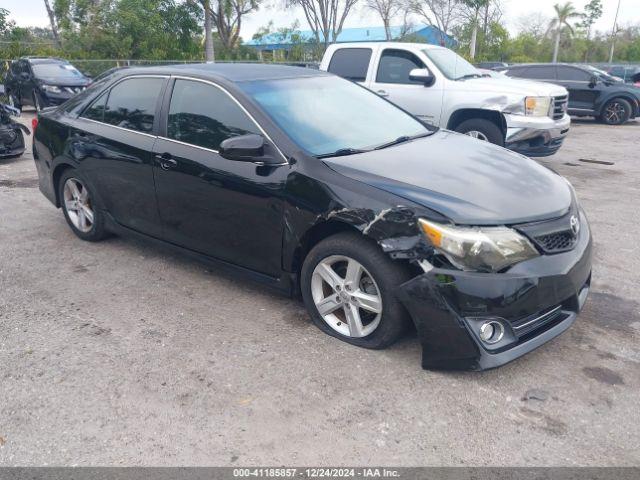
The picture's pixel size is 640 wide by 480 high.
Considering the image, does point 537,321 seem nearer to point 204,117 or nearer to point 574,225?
point 574,225

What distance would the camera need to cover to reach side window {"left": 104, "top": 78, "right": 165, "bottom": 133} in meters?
4.57

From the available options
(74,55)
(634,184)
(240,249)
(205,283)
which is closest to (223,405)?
(240,249)

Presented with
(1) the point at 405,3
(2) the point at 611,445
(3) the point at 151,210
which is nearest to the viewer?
(2) the point at 611,445

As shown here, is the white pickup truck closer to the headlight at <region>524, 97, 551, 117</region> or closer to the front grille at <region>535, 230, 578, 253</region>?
the headlight at <region>524, 97, 551, 117</region>

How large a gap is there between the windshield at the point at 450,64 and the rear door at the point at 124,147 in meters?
5.40

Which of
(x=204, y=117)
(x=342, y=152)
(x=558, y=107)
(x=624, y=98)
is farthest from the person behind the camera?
(x=624, y=98)

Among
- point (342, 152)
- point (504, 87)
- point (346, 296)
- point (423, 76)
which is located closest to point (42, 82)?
point (423, 76)

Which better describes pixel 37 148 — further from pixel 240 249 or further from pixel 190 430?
pixel 190 430

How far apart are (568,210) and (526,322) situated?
79 centimetres

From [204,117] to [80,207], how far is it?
6.29 feet

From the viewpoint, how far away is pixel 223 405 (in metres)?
3.05

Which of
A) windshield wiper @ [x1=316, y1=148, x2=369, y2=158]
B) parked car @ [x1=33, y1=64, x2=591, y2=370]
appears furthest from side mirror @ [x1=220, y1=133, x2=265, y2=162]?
windshield wiper @ [x1=316, y1=148, x2=369, y2=158]

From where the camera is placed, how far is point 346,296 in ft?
11.5

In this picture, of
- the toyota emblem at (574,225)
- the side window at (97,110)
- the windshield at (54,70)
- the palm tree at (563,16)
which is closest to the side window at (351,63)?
the side window at (97,110)
